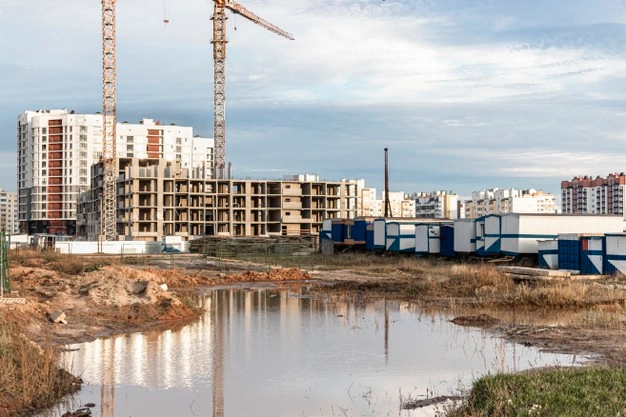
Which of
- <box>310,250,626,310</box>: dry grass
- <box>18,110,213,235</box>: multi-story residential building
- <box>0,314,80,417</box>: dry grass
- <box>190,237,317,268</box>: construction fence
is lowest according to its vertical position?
<box>190,237,317,268</box>: construction fence

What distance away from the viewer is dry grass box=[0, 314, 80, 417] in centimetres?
1184

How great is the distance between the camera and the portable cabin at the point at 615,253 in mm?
36688

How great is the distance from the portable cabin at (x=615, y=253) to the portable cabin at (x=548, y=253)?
14.1 ft

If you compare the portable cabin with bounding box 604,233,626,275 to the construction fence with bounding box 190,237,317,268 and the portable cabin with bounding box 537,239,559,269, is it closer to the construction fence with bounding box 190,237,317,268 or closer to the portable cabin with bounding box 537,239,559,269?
the portable cabin with bounding box 537,239,559,269

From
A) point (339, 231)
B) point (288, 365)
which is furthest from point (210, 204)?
point (288, 365)

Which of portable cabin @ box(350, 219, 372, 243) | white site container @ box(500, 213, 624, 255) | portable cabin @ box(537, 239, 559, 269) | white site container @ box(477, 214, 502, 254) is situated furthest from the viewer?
portable cabin @ box(350, 219, 372, 243)

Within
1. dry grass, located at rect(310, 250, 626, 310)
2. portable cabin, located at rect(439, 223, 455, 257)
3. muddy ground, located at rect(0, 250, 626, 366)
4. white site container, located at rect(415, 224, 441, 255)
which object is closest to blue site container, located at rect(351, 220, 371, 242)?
white site container, located at rect(415, 224, 441, 255)

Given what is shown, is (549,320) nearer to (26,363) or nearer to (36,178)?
(26,363)

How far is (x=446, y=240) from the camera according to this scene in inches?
2149

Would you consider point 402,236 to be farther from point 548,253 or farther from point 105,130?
point 105,130

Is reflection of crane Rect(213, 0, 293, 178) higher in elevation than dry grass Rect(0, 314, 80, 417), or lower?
higher

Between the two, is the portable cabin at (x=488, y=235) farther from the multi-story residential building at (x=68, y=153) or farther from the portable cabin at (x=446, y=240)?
the multi-story residential building at (x=68, y=153)

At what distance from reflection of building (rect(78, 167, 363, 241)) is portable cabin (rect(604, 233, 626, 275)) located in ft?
223

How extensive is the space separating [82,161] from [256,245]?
90.5 metres
